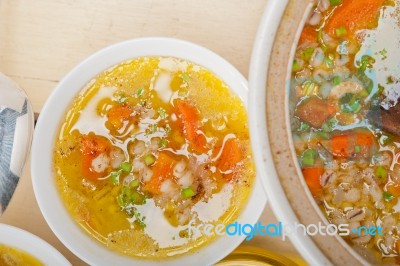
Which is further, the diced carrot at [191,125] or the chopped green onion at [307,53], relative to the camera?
the diced carrot at [191,125]

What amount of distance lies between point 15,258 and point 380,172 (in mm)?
847

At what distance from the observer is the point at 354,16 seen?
1.06 meters

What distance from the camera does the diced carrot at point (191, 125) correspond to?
123 cm

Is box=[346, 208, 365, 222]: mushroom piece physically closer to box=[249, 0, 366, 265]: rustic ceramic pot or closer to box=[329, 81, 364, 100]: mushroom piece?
box=[249, 0, 366, 265]: rustic ceramic pot

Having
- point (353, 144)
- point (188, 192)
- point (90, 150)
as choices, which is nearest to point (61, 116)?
point (90, 150)

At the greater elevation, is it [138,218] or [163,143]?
[163,143]

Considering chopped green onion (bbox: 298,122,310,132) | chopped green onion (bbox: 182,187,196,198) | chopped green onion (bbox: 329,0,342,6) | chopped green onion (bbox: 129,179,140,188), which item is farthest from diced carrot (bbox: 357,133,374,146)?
chopped green onion (bbox: 129,179,140,188)

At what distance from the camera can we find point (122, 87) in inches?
49.1

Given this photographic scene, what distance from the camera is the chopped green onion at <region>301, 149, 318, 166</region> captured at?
1019 mm

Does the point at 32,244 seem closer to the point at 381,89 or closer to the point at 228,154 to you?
the point at 228,154

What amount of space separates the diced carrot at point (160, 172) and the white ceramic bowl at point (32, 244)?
0.81ft

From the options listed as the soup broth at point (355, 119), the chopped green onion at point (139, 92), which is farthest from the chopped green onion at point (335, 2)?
the chopped green onion at point (139, 92)

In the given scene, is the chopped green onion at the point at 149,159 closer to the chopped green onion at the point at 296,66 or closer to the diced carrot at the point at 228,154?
the diced carrot at the point at 228,154

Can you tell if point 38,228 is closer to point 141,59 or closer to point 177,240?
point 177,240
